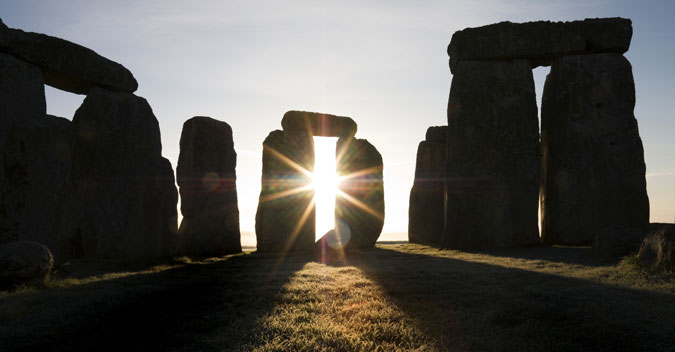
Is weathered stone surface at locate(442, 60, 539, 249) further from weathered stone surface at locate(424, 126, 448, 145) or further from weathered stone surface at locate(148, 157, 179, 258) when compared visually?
weathered stone surface at locate(148, 157, 179, 258)

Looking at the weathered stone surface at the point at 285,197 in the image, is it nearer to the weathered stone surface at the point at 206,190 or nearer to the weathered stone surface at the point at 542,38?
the weathered stone surface at the point at 206,190

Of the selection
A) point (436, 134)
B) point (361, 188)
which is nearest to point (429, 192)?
point (436, 134)

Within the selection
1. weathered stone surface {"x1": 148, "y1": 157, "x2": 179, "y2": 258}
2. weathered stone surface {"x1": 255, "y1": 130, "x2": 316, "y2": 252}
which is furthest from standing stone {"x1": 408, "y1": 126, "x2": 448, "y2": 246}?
weathered stone surface {"x1": 148, "y1": 157, "x2": 179, "y2": 258}

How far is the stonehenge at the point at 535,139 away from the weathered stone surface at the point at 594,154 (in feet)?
0.08

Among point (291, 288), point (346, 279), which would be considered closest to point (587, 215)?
point (346, 279)

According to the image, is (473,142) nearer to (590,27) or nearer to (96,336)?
(590,27)

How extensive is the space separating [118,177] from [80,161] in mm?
772

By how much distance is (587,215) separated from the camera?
11.8m

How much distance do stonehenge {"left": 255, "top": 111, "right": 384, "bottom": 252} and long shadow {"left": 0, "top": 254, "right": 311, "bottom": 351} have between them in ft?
25.4

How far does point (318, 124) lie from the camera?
48.7 feet

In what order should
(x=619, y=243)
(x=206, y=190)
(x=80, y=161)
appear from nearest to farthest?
(x=619, y=243) < (x=80, y=161) < (x=206, y=190)

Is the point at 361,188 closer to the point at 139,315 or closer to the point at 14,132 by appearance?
the point at 14,132

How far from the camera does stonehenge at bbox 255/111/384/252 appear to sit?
14023 millimetres

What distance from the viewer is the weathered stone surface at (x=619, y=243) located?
7.43 metres
